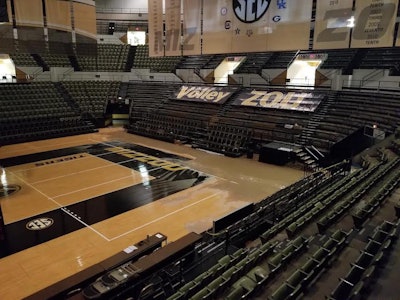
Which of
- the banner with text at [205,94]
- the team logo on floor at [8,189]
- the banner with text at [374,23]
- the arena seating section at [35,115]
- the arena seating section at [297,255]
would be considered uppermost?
the banner with text at [374,23]

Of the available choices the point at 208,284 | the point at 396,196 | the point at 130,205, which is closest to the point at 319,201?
the point at 396,196

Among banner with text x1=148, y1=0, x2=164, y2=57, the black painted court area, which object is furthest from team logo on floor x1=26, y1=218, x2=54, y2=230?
banner with text x1=148, y1=0, x2=164, y2=57

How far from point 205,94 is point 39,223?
39.3 feet

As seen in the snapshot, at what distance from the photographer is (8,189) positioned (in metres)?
9.37

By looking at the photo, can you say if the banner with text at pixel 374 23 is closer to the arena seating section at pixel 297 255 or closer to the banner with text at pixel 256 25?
the banner with text at pixel 256 25

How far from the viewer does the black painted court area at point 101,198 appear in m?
6.89

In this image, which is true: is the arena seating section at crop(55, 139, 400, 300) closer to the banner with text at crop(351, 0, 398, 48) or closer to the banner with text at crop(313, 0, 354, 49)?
the banner with text at crop(351, 0, 398, 48)

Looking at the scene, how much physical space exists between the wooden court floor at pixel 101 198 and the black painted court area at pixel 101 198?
0.02 meters

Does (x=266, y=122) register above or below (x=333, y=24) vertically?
below

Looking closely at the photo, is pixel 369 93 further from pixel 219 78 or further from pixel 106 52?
pixel 106 52

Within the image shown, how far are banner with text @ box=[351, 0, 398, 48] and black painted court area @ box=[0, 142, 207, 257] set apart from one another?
19.6ft

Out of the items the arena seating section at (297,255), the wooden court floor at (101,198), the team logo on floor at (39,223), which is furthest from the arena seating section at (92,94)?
the arena seating section at (297,255)

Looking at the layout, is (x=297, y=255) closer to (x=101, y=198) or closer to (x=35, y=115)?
(x=101, y=198)

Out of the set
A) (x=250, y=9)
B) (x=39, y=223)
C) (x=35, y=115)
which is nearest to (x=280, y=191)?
(x=250, y=9)
